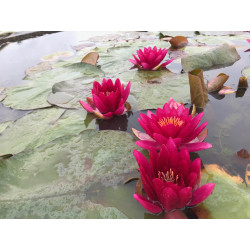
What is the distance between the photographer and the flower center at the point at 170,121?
100 cm

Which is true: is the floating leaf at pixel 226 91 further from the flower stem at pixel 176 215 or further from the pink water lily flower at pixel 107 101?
the flower stem at pixel 176 215

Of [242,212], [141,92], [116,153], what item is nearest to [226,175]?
[242,212]

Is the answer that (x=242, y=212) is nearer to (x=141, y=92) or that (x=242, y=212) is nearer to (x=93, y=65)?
(x=141, y=92)

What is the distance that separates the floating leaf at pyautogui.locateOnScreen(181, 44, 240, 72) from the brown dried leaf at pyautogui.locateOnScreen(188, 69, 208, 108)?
535 mm

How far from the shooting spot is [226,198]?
2.89ft

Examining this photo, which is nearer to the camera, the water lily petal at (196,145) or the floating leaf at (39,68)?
the water lily petal at (196,145)

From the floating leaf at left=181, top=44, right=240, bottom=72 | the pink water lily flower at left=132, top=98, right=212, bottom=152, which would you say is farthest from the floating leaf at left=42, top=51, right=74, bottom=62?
the pink water lily flower at left=132, top=98, right=212, bottom=152

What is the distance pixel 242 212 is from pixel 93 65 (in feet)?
5.48

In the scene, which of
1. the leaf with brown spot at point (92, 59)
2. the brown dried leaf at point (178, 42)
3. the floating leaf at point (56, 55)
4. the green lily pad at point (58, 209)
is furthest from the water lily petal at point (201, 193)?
the floating leaf at point (56, 55)

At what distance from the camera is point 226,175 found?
3.19 ft

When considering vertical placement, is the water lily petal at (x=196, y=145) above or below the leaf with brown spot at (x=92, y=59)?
below

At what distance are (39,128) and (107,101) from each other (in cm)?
43

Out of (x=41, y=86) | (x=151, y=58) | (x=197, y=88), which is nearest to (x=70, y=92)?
(x=41, y=86)

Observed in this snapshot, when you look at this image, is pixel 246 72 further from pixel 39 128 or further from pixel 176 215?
pixel 39 128
